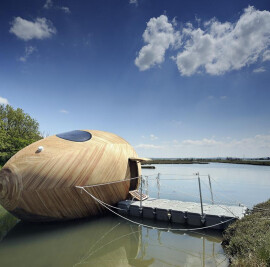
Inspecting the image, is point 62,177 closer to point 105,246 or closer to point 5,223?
point 105,246

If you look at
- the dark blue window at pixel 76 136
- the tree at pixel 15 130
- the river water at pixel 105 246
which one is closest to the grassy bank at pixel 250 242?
the river water at pixel 105 246

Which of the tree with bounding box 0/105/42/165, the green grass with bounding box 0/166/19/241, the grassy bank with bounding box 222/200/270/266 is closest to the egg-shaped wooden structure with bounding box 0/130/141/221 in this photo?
the green grass with bounding box 0/166/19/241

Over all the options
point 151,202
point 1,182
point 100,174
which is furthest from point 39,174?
point 151,202

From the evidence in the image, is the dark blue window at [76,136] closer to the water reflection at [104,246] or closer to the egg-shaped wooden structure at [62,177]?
the egg-shaped wooden structure at [62,177]

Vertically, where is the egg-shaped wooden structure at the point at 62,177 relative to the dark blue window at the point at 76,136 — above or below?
below

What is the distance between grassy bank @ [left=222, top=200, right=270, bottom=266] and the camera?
4.65 m

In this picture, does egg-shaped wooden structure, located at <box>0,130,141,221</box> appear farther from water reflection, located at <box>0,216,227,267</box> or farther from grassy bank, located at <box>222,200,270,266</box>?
grassy bank, located at <box>222,200,270,266</box>

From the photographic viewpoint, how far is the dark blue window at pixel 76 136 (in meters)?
9.91

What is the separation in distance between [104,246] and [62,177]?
312 cm

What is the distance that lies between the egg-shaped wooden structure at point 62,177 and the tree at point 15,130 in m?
20.2

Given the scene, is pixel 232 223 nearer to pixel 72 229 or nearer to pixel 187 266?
pixel 187 266

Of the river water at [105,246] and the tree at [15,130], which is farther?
the tree at [15,130]

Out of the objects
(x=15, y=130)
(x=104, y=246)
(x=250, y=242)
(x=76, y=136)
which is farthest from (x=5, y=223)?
(x=15, y=130)

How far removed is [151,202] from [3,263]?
671 cm
